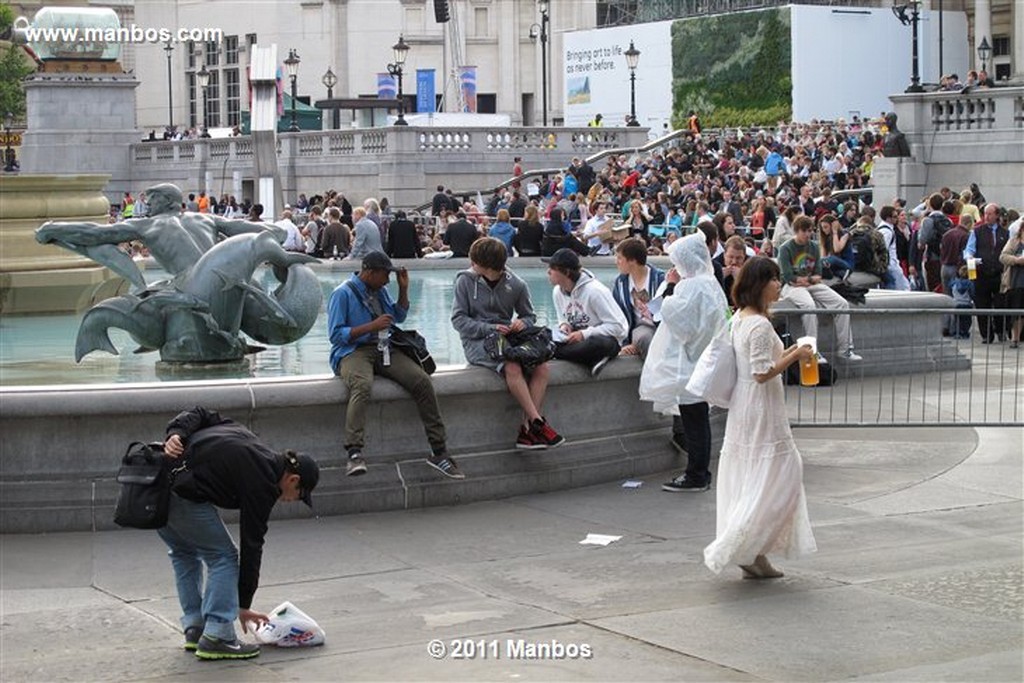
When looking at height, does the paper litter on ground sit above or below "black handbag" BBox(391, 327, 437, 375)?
below

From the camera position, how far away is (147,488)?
7996mm

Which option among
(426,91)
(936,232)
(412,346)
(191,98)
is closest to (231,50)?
(191,98)

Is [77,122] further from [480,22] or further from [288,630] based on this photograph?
[288,630]

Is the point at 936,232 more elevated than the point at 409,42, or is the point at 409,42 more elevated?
the point at 409,42

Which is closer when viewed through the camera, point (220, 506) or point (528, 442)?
point (220, 506)

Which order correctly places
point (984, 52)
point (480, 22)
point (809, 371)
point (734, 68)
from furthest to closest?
point (480, 22)
point (734, 68)
point (984, 52)
point (809, 371)

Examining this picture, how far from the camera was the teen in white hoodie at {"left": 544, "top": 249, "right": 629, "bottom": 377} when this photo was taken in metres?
13.0

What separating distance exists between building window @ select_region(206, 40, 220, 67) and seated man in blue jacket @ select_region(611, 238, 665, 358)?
75600mm

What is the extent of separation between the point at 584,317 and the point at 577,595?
3.82m

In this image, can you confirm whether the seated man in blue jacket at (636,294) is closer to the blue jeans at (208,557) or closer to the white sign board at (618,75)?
the blue jeans at (208,557)

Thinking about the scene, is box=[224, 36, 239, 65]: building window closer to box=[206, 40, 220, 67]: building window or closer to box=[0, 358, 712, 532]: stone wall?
box=[206, 40, 220, 67]: building window

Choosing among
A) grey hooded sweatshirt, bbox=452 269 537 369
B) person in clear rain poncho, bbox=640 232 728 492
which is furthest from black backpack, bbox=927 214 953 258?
grey hooded sweatshirt, bbox=452 269 537 369

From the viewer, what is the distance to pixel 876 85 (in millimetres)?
59625

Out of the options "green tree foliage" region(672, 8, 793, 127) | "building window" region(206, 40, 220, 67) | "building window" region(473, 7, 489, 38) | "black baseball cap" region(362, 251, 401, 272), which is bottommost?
"black baseball cap" region(362, 251, 401, 272)
